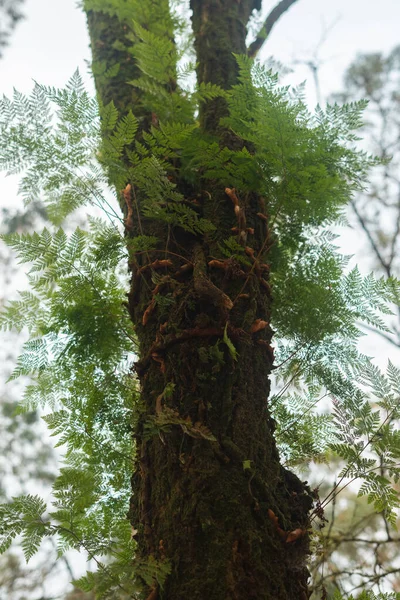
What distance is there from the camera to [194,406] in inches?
60.2

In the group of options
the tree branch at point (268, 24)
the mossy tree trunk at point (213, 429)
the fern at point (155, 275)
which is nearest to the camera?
the mossy tree trunk at point (213, 429)

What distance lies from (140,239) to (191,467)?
75cm

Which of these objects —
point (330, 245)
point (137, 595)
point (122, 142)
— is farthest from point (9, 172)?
point (137, 595)

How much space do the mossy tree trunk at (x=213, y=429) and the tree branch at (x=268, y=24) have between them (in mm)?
1755

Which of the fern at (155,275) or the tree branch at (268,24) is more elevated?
the tree branch at (268,24)

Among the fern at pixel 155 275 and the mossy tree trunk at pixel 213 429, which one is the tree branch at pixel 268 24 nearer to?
the fern at pixel 155 275

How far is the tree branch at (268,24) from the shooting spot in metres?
3.33

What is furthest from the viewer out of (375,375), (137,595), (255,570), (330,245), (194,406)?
(330,245)

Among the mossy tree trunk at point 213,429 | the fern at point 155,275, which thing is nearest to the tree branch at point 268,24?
the fern at point 155,275

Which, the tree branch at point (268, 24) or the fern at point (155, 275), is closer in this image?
the fern at point (155, 275)

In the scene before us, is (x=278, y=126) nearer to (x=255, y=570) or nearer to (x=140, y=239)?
(x=140, y=239)

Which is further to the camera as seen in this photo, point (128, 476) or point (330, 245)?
point (330, 245)

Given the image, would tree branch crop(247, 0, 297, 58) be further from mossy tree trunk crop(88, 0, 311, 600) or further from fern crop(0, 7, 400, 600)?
mossy tree trunk crop(88, 0, 311, 600)

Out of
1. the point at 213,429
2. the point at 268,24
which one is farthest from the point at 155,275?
the point at 268,24
